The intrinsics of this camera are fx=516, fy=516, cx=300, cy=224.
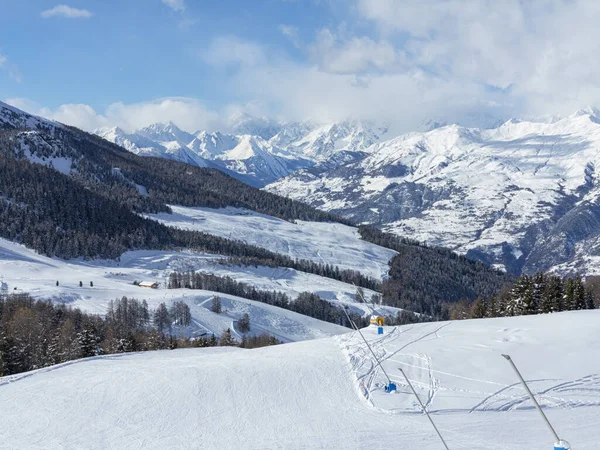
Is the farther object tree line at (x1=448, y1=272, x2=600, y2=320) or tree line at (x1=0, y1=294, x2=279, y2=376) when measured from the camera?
tree line at (x1=448, y1=272, x2=600, y2=320)

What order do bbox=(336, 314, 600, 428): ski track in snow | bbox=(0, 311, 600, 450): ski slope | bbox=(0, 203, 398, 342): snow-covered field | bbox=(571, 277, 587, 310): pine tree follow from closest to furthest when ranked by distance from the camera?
bbox=(0, 311, 600, 450): ski slope
bbox=(336, 314, 600, 428): ski track in snow
bbox=(571, 277, 587, 310): pine tree
bbox=(0, 203, 398, 342): snow-covered field

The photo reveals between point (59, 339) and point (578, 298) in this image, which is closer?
point (59, 339)

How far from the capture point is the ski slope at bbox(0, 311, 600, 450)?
79.7 ft

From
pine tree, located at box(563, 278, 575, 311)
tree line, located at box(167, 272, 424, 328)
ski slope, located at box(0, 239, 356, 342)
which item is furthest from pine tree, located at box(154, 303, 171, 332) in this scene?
pine tree, located at box(563, 278, 575, 311)

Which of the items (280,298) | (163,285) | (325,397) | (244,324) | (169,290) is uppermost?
(163,285)

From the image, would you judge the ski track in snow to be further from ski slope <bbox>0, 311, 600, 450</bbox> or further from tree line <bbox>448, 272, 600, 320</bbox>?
tree line <bbox>448, 272, 600, 320</bbox>

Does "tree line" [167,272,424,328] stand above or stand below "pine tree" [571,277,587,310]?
below

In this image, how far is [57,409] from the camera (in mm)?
28859

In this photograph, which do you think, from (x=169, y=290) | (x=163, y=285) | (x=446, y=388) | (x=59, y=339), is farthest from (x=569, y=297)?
(x=163, y=285)

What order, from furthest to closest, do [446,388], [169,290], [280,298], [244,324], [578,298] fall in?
[280,298] < [169,290] < [244,324] < [578,298] < [446,388]

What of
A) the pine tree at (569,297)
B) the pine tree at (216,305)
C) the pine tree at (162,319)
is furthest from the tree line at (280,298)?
the pine tree at (569,297)

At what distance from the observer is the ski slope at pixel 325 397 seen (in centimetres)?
2428

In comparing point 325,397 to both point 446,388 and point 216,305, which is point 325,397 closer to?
point 446,388

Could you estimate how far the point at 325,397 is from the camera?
1156 inches
